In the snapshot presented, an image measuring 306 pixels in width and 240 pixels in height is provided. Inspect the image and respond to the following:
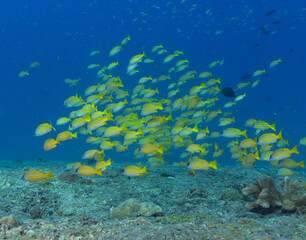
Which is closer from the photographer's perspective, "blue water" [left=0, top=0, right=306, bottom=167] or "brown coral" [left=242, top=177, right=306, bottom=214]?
"brown coral" [left=242, top=177, right=306, bottom=214]

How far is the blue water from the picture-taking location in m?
77.6

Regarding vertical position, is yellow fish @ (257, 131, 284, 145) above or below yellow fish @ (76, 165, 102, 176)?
above

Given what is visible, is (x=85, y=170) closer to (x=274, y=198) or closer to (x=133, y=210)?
(x=133, y=210)

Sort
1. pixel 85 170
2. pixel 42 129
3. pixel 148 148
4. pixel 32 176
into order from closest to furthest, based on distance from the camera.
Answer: pixel 32 176 → pixel 85 170 → pixel 42 129 → pixel 148 148

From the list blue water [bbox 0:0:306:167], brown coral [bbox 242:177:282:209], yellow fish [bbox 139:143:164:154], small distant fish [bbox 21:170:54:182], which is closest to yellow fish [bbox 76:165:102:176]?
small distant fish [bbox 21:170:54:182]

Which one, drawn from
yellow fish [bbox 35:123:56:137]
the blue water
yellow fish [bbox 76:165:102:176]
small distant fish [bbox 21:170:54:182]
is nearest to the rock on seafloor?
yellow fish [bbox 76:165:102:176]

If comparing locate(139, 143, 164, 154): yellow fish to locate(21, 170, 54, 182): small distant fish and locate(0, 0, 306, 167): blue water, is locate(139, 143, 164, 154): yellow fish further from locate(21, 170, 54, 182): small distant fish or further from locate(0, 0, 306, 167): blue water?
locate(0, 0, 306, 167): blue water

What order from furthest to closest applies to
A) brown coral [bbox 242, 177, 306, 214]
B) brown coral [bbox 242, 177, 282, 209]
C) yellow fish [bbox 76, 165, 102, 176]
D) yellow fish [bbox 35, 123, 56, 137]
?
yellow fish [bbox 35, 123, 56, 137], yellow fish [bbox 76, 165, 102, 176], brown coral [bbox 242, 177, 282, 209], brown coral [bbox 242, 177, 306, 214]

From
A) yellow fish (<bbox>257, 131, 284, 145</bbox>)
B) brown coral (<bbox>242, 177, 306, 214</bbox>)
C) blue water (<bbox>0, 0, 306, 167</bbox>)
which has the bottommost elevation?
brown coral (<bbox>242, 177, 306, 214</bbox>)

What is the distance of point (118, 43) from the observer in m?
78.6

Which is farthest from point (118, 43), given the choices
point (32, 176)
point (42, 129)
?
point (32, 176)

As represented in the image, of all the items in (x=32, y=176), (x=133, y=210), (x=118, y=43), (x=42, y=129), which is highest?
(x=118, y=43)

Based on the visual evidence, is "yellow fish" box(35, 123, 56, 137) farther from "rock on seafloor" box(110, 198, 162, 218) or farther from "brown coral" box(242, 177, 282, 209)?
"brown coral" box(242, 177, 282, 209)

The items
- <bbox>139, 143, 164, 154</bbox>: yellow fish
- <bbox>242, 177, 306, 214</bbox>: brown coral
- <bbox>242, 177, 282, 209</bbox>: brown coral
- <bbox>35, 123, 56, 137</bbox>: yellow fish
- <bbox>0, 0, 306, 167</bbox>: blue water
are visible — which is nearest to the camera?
<bbox>242, 177, 306, 214</bbox>: brown coral
